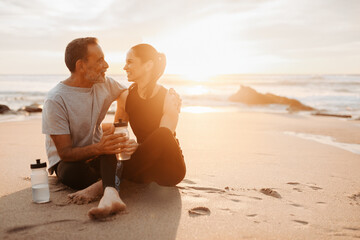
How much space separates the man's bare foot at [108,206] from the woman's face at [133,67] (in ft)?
4.31

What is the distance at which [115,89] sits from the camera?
12.6 feet

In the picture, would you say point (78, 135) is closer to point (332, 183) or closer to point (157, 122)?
point (157, 122)

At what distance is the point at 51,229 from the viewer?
8.30 ft

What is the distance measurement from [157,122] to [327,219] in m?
1.93

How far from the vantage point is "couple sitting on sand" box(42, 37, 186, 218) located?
3090 millimetres

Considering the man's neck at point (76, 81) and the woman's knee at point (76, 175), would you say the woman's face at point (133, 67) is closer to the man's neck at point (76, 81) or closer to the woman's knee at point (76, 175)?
the man's neck at point (76, 81)

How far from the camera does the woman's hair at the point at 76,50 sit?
3361 millimetres

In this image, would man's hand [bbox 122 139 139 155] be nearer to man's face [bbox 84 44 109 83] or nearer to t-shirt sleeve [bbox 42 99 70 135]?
t-shirt sleeve [bbox 42 99 70 135]

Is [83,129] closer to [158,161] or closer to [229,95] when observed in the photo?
[158,161]

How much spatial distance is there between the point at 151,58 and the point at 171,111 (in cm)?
67

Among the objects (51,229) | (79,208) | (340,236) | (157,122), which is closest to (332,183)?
(340,236)

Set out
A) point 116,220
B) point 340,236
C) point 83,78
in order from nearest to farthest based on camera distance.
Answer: point 340,236 → point 116,220 → point 83,78

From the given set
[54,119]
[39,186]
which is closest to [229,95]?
[54,119]

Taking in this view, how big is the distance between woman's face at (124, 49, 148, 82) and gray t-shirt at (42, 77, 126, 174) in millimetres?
300
